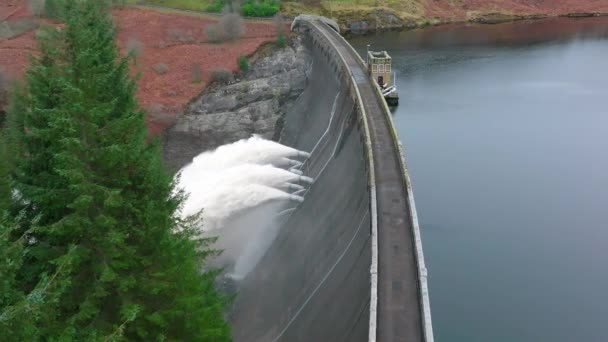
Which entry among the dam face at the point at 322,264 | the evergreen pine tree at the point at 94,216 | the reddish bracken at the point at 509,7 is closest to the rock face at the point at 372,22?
the reddish bracken at the point at 509,7

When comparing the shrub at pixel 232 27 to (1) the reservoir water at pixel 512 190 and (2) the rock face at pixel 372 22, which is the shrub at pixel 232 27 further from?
(2) the rock face at pixel 372 22

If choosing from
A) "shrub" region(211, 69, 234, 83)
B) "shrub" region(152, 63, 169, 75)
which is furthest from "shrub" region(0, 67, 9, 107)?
"shrub" region(211, 69, 234, 83)

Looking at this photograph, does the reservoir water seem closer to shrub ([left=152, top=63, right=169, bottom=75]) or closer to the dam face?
the dam face

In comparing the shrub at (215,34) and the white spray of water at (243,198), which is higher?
the shrub at (215,34)

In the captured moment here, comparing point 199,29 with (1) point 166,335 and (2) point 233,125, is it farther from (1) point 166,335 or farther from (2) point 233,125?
(1) point 166,335

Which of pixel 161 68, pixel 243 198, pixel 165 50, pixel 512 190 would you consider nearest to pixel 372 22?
pixel 165 50

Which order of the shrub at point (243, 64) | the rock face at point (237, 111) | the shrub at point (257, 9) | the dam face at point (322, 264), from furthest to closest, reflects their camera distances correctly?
the shrub at point (257, 9) → the shrub at point (243, 64) → the rock face at point (237, 111) → the dam face at point (322, 264)
